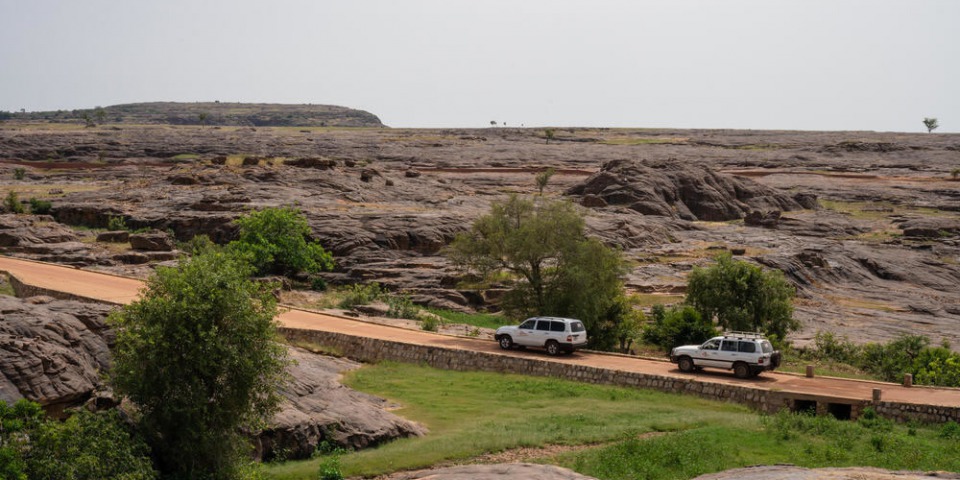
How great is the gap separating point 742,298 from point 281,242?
94.6 feet

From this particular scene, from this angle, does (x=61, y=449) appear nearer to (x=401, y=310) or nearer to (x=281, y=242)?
(x=401, y=310)

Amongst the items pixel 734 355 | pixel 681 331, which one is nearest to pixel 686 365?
pixel 734 355

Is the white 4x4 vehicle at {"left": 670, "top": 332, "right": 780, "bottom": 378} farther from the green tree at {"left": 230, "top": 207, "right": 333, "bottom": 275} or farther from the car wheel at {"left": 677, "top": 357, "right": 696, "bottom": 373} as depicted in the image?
the green tree at {"left": 230, "top": 207, "right": 333, "bottom": 275}

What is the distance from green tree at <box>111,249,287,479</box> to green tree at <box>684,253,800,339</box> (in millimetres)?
27144

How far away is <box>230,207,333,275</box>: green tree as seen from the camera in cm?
5725

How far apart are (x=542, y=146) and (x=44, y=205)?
10752cm

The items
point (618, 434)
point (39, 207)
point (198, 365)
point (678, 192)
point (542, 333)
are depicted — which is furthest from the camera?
point (678, 192)

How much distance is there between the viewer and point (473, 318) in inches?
1967

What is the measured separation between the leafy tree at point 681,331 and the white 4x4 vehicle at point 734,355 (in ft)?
26.6

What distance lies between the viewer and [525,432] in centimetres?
2366

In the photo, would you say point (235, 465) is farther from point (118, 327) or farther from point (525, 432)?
point (525, 432)

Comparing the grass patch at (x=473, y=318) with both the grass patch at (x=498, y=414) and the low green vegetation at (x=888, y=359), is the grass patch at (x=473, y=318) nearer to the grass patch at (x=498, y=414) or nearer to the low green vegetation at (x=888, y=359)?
the grass patch at (x=498, y=414)

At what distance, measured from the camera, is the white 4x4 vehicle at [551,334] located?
3481 cm

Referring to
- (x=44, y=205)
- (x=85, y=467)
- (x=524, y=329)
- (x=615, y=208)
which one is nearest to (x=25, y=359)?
(x=85, y=467)
